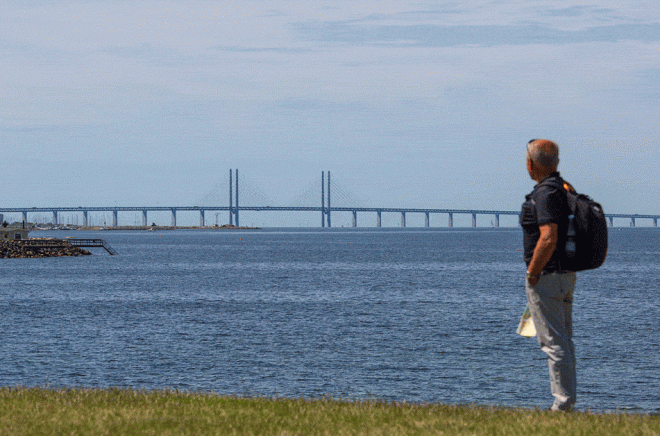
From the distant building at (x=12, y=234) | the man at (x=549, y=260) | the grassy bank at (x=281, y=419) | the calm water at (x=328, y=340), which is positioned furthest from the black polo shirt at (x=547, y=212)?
the distant building at (x=12, y=234)

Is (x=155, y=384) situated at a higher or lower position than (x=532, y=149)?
lower

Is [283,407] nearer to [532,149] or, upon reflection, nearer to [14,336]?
[532,149]

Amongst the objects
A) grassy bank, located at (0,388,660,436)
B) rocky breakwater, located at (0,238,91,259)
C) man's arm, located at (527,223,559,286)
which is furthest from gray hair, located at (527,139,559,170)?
rocky breakwater, located at (0,238,91,259)

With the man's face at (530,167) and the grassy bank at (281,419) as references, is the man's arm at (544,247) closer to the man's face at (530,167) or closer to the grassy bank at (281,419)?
the man's face at (530,167)

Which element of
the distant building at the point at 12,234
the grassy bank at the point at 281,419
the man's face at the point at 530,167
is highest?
the man's face at the point at 530,167

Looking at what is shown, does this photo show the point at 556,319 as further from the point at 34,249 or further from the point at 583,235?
the point at 34,249

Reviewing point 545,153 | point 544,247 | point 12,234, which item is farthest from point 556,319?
point 12,234

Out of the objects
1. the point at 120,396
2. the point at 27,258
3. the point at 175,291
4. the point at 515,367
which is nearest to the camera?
the point at 120,396

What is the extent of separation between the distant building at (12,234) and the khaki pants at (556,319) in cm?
12029

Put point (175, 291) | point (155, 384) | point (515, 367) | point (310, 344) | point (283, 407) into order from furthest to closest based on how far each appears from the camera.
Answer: point (175, 291)
point (310, 344)
point (515, 367)
point (155, 384)
point (283, 407)

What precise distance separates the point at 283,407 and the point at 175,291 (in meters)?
49.3

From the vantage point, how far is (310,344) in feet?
103

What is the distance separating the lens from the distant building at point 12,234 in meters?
121

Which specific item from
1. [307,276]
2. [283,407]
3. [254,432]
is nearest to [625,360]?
[283,407]
